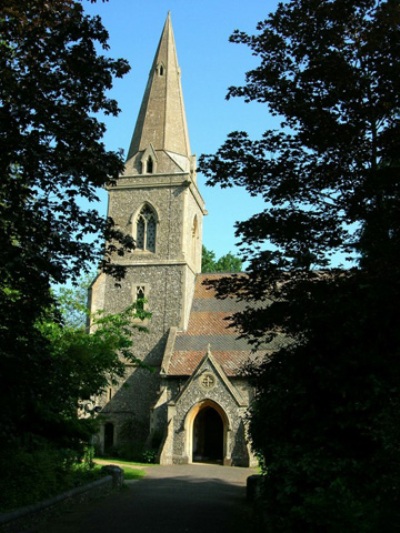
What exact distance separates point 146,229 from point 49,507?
67.4 ft

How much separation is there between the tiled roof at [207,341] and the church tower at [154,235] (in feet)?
2.15

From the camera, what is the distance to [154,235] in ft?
93.8

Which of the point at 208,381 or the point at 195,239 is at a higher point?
the point at 195,239

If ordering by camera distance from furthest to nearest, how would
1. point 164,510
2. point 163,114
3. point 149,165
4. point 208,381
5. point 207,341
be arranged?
point 163,114
point 149,165
point 207,341
point 208,381
point 164,510

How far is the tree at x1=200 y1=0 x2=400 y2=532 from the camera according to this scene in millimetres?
5594

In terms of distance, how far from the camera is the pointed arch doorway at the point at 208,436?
24516 millimetres

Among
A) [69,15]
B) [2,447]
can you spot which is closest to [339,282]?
[69,15]

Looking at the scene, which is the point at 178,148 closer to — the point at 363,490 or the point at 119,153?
the point at 119,153

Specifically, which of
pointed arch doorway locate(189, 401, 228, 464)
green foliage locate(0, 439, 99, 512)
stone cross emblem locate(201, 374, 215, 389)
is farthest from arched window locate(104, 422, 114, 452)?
green foliage locate(0, 439, 99, 512)

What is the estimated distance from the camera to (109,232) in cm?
739

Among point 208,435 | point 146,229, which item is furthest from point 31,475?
point 146,229

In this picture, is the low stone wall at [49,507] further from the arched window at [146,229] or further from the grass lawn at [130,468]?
the arched window at [146,229]

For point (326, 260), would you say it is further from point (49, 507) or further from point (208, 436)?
point (208, 436)

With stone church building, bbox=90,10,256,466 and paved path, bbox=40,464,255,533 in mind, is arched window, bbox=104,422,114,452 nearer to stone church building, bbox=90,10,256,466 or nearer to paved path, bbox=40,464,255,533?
stone church building, bbox=90,10,256,466
